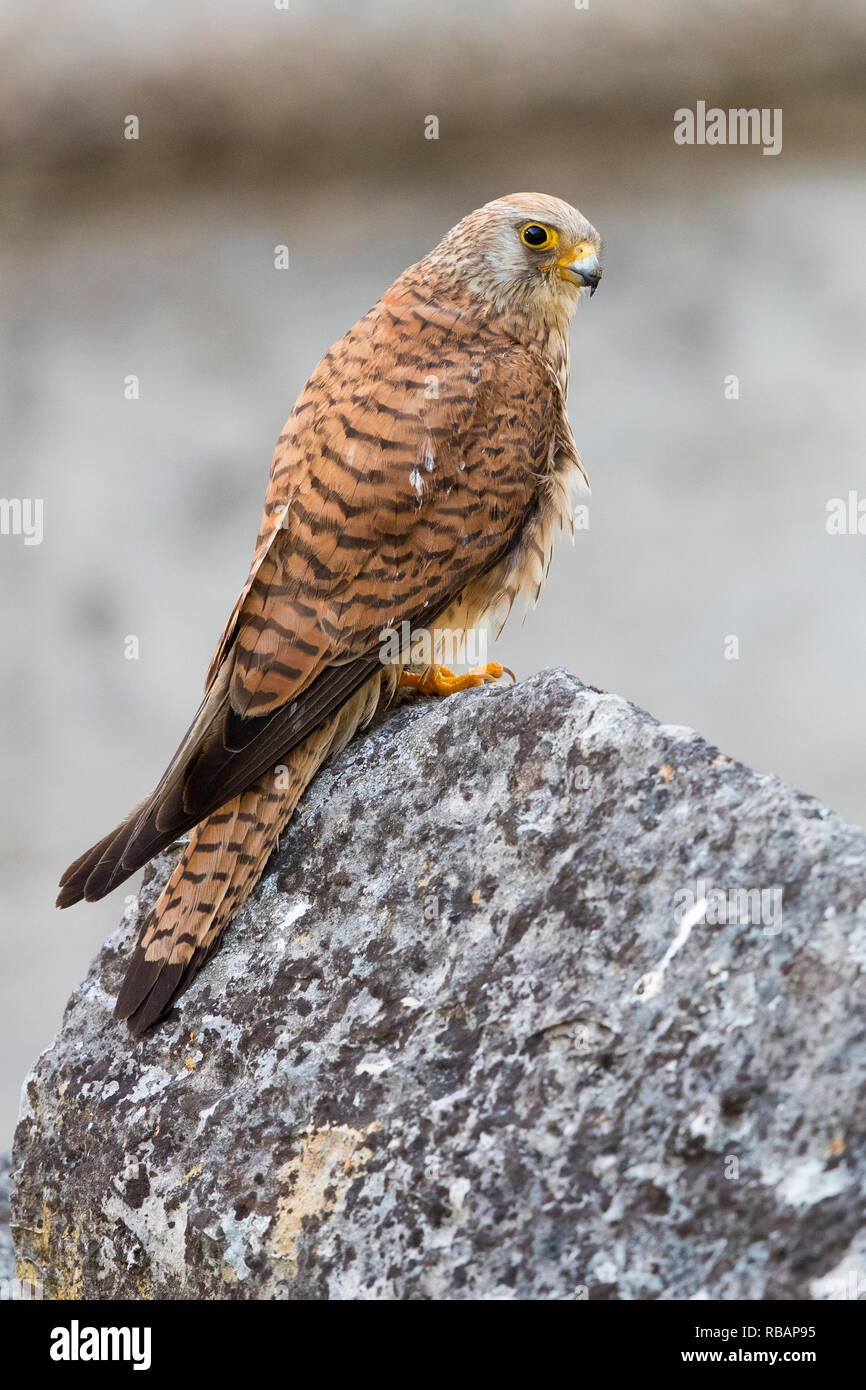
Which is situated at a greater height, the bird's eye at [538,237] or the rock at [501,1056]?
the bird's eye at [538,237]

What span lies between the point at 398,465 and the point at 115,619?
529 cm

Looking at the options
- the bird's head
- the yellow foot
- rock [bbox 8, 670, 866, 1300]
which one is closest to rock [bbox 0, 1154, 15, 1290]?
rock [bbox 8, 670, 866, 1300]

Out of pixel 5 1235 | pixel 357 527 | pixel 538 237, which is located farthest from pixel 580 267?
pixel 5 1235

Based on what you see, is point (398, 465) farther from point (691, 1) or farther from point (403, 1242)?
point (691, 1)

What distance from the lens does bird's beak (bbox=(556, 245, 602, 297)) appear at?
2.41 metres

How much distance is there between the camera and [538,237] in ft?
7.91

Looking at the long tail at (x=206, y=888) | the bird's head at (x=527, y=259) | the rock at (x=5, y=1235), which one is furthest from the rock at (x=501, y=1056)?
the bird's head at (x=527, y=259)

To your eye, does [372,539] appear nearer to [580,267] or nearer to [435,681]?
[435,681]

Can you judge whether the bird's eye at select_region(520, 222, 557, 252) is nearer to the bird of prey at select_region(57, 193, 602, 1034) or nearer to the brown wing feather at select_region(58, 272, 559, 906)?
the bird of prey at select_region(57, 193, 602, 1034)

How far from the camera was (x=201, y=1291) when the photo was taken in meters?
1.56

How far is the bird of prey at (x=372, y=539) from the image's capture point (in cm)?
185

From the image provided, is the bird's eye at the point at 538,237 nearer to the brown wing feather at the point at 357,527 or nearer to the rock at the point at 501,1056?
the brown wing feather at the point at 357,527

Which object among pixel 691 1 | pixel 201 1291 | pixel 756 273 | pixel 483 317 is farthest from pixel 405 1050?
pixel 756 273

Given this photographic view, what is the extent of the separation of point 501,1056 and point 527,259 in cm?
160
